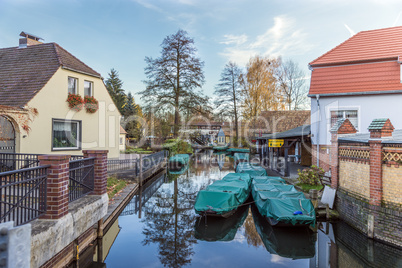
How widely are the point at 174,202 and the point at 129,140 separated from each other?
105 ft

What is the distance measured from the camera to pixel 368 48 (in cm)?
1628

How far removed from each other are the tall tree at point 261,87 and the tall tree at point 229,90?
4.10m

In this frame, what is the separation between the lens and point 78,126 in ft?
52.9

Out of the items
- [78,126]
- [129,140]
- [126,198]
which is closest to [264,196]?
[126,198]

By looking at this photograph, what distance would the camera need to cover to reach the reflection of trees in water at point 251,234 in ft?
29.0

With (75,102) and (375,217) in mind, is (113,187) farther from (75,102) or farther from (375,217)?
(375,217)

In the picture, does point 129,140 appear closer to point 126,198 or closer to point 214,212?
point 126,198

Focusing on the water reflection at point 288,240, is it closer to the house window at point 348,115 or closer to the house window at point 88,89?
the house window at point 348,115

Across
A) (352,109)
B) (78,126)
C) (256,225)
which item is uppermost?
(352,109)

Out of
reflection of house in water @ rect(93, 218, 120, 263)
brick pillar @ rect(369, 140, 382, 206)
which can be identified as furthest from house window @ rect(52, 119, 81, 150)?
brick pillar @ rect(369, 140, 382, 206)

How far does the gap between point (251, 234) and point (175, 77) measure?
84.1 ft

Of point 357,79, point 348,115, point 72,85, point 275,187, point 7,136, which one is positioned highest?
point 357,79

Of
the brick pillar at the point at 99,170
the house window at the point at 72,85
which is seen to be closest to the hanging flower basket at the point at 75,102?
the house window at the point at 72,85

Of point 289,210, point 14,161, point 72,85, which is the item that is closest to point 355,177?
point 289,210
